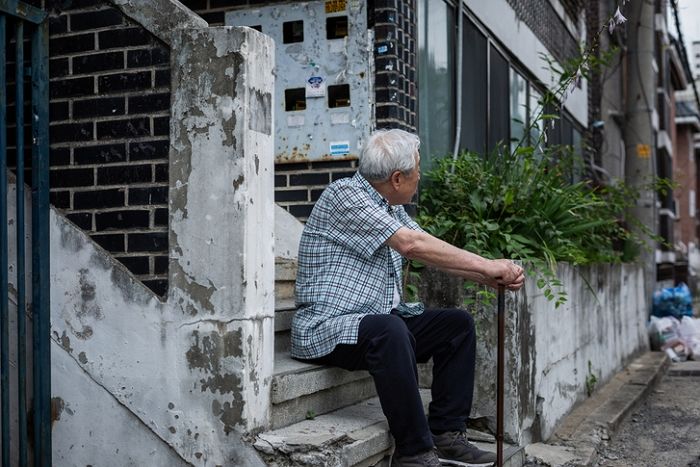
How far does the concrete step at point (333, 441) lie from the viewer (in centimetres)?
344

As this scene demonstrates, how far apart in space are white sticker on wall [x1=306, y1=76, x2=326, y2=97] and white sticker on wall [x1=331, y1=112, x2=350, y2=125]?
0.55ft

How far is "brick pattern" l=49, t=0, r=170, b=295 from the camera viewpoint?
11.9ft

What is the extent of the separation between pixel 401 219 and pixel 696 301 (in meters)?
17.1

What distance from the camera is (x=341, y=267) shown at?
3945mm

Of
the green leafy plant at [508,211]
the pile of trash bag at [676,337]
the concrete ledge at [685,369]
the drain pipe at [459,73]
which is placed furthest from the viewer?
the pile of trash bag at [676,337]

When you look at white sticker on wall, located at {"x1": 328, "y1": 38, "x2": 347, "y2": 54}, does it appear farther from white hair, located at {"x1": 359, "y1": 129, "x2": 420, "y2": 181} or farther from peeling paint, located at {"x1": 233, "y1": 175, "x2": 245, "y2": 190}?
peeling paint, located at {"x1": 233, "y1": 175, "x2": 245, "y2": 190}

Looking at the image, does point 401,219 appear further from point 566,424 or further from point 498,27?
point 498,27

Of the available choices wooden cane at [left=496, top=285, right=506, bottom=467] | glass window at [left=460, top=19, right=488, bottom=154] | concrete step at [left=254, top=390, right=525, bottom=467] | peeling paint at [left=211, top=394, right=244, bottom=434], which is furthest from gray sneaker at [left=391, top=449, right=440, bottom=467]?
glass window at [left=460, top=19, right=488, bottom=154]

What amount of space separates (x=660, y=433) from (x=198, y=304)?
3980 millimetres

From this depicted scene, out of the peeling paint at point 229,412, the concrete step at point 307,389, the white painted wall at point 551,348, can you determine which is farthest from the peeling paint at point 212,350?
the white painted wall at point 551,348

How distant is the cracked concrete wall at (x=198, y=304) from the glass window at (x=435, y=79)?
2.94 m

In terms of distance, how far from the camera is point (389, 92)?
5.58 meters

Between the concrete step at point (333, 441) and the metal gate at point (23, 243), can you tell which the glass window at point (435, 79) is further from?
the metal gate at point (23, 243)

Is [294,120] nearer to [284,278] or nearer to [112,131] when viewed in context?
[284,278]
